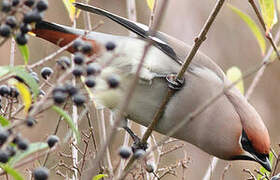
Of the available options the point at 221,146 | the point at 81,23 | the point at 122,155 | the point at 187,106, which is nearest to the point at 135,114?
the point at 187,106

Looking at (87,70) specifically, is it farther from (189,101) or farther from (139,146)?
(189,101)

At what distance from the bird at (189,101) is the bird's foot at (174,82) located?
13 millimetres

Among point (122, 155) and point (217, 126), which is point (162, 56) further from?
point (122, 155)

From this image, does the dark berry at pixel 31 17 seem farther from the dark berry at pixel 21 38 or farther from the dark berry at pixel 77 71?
the dark berry at pixel 77 71

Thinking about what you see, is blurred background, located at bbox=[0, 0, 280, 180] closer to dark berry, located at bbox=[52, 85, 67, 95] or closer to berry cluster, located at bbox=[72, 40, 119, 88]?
berry cluster, located at bbox=[72, 40, 119, 88]

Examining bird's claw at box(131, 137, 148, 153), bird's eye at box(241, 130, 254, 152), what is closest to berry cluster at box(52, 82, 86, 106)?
bird's claw at box(131, 137, 148, 153)

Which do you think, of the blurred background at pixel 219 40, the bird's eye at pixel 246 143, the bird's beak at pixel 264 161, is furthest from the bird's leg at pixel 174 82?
the blurred background at pixel 219 40

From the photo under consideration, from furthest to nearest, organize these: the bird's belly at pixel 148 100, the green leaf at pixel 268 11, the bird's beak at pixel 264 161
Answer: the bird's belly at pixel 148 100
the bird's beak at pixel 264 161
the green leaf at pixel 268 11

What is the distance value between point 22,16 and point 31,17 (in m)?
0.04

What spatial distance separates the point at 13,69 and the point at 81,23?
14.7 feet

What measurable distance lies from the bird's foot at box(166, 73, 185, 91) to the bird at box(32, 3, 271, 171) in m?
0.01

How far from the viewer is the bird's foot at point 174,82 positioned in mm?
3186

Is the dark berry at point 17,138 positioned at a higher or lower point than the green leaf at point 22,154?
higher

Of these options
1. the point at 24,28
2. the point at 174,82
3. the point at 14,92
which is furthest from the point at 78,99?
the point at 174,82
